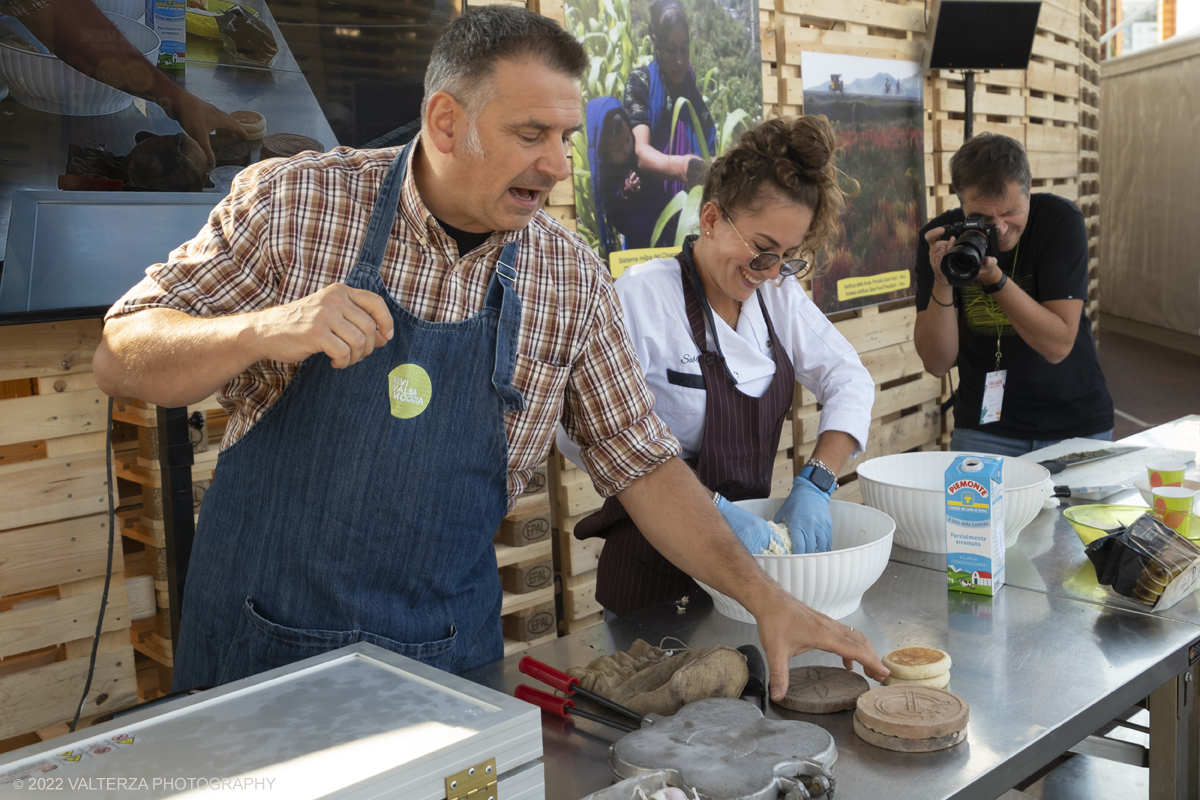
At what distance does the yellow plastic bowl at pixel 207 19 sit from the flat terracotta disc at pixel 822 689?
201cm

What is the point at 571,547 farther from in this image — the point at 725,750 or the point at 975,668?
the point at 725,750

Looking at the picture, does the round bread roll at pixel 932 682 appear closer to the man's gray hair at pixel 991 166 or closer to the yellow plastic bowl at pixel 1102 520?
the yellow plastic bowl at pixel 1102 520

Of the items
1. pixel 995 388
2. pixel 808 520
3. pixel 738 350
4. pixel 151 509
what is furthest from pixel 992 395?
pixel 151 509

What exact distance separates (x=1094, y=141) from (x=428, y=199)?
890cm

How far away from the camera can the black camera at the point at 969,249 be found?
2904 millimetres

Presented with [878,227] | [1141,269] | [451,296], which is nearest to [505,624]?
[451,296]

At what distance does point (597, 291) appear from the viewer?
68.3 inches

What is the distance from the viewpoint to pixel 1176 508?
2.03 m

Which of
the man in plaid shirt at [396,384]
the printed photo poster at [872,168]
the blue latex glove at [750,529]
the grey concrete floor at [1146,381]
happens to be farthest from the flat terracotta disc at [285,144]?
the grey concrete floor at [1146,381]

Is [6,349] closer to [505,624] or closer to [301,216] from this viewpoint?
[301,216]

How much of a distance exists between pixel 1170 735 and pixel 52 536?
8.08 ft

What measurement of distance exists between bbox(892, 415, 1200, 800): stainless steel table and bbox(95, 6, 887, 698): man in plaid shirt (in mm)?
586

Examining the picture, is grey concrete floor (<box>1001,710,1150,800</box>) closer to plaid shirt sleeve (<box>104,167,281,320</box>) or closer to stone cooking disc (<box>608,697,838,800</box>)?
stone cooking disc (<box>608,697,838,800</box>)

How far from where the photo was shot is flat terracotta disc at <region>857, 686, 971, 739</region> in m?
1.24
